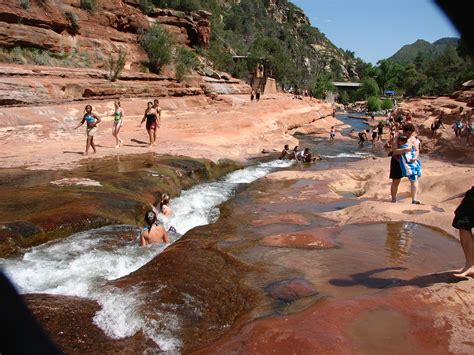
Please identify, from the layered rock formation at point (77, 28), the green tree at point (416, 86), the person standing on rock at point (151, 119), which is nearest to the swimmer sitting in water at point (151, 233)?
the person standing on rock at point (151, 119)

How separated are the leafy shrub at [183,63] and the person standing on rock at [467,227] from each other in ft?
85.5

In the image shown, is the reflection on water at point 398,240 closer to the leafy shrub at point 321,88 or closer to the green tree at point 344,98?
the leafy shrub at point 321,88

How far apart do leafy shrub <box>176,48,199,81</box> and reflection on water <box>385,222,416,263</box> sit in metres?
24.0

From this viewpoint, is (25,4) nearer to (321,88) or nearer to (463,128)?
(463,128)

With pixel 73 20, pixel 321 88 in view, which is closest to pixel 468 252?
pixel 73 20

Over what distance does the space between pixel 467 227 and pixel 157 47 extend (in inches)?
1079

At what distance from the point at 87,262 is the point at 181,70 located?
24152 millimetres

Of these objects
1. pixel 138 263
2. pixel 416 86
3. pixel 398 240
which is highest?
pixel 416 86

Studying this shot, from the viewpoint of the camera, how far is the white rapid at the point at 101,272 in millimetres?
4180

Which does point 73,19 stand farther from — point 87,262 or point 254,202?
point 87,262

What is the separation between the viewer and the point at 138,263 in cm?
629

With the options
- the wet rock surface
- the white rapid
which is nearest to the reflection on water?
the white rapid

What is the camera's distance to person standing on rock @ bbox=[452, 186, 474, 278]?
14.4 ft

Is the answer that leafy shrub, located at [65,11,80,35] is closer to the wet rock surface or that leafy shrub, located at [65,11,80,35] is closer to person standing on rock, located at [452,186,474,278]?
the wet rock surface
